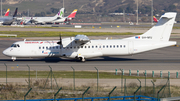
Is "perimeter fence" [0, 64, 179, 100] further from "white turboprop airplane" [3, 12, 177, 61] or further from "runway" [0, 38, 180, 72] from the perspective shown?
"white turboprop airplane" [3, 12, 177, 61]

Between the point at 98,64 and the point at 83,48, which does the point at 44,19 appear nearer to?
the point at 83,48

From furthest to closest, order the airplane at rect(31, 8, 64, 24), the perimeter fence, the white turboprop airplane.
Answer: the airplane at rect(31, 8, 64, 24)
the white turboprop airplane
the perimeter fence

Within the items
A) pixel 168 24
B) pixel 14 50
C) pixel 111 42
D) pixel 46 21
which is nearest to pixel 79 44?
pixel 111 42

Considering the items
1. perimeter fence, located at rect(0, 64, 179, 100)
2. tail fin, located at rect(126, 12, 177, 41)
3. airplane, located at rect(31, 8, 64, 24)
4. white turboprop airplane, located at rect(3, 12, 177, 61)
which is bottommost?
perimeter fence, located at rect(0, 64, 179, 100)

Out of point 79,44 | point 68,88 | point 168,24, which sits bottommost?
point 68,88

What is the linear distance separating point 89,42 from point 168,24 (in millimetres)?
11979

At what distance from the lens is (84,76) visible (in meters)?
23.6

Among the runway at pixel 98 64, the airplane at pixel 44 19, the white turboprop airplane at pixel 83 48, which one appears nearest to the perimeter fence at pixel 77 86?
the runway at pixel 98 64

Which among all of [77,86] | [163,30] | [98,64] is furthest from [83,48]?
[77,86]

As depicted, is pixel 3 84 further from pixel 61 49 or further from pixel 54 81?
pixel 61 49

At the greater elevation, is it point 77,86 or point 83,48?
point 83,48

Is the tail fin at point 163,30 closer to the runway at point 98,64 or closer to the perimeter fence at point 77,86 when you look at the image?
the runway at point 98,64

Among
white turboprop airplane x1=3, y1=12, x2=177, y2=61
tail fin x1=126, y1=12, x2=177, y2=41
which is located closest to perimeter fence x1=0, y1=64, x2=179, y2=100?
white turboprop airplane x1=3, y1=12, x2=177, y2=61

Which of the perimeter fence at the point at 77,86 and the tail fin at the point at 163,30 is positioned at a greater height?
the tail fin at the point at 163,30
